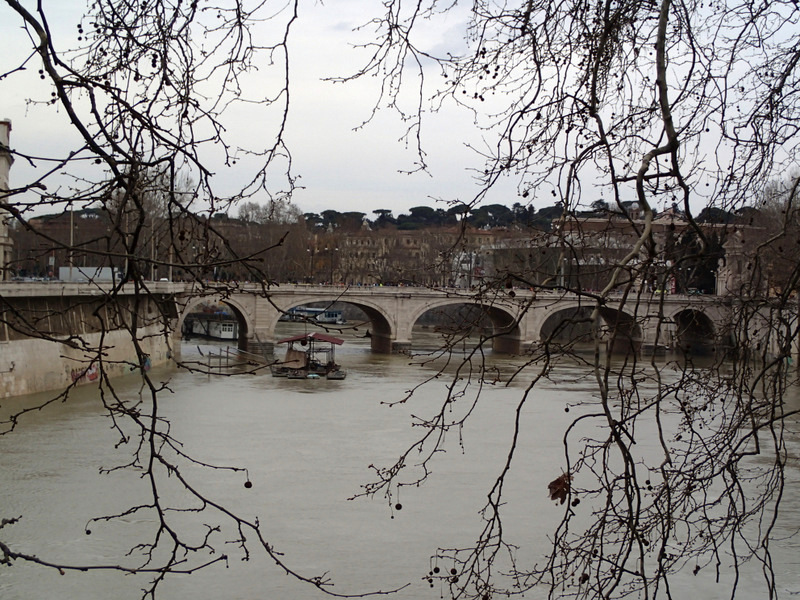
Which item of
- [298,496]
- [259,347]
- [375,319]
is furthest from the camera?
[375,319]

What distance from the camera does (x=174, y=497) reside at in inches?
412

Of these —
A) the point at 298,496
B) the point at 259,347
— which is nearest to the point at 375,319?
the point at 259,347

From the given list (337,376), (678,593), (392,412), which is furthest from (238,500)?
(337,376)

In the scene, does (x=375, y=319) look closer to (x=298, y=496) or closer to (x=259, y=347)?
(x=259, y=347)

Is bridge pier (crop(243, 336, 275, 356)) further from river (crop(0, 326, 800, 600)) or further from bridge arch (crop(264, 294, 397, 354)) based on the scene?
river (crop(0, 326, 800, 600))

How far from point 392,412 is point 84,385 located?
6.79m

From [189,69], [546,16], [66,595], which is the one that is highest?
[546,16]

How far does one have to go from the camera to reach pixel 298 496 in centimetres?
1077

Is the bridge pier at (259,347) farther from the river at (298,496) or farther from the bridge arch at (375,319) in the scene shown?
the river at (298,496)

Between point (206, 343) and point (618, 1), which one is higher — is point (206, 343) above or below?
below

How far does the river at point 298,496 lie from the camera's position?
8188mm

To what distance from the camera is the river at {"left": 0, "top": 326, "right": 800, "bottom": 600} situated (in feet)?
26.9

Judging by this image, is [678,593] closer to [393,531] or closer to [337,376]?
[393,531]

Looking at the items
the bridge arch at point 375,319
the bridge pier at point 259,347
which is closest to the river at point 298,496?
the bridge pier at point 259,347
